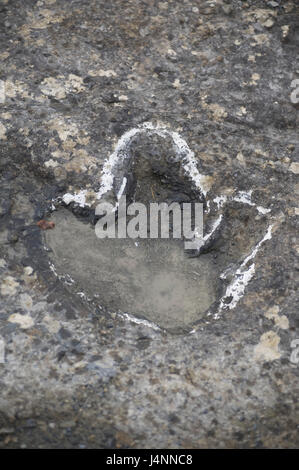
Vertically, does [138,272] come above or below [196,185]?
below

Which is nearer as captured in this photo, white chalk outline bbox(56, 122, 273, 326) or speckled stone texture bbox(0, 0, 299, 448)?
speckled stone texture bbox(0, 0, 299, 448)

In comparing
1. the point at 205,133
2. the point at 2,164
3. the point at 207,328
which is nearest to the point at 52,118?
the point at 2,164

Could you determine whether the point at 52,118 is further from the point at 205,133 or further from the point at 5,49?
the point at 205,133

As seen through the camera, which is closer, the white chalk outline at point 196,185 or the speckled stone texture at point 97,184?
the speckled stone texture at point 97,184
